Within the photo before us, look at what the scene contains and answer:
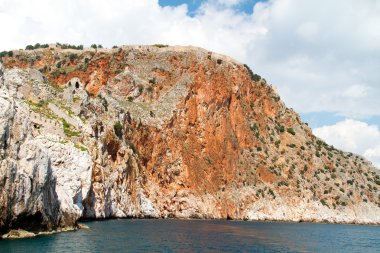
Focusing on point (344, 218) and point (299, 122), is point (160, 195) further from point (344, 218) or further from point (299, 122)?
point (299, 122)

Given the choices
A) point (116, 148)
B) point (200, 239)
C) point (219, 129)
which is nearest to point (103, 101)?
point (116, 148)

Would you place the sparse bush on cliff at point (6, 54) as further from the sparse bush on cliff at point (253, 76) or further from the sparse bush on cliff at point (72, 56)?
the sparse bush on cliff at point (253, 76)

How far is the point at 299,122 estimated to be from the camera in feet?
432

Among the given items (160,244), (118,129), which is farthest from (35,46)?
(160,244)

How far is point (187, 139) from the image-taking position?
9944 cm

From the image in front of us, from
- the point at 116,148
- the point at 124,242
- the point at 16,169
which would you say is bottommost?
the point at 124,242

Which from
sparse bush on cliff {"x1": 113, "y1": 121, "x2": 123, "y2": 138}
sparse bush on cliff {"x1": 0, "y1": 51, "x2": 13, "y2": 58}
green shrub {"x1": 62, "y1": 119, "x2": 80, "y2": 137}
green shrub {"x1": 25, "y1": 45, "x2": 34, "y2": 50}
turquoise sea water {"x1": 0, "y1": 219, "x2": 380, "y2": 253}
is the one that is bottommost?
turquoise sea water {"x1": 0, "y1": 219, "x2": 380, "y2": 253}

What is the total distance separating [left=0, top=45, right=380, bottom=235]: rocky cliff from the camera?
73250 mm

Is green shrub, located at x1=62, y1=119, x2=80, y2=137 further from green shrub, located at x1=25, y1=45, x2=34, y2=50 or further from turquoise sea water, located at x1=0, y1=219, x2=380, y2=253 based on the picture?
green shrub, located at x1=25, y1=45, x2=34, y2=50

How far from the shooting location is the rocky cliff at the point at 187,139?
240 feet

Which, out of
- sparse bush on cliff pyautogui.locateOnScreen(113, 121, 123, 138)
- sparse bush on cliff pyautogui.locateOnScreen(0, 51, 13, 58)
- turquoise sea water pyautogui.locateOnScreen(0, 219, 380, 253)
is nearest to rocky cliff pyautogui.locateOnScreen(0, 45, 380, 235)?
sparse bush on cliff pyautogui.locateOnScreen(113, 121, 123, 138)

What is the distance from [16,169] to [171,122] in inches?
2492

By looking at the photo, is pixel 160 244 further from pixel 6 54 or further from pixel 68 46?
pixel 68 46

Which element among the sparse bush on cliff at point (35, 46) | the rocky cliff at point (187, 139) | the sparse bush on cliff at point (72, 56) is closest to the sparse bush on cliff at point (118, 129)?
the rocky cliff at point (187, 139)
